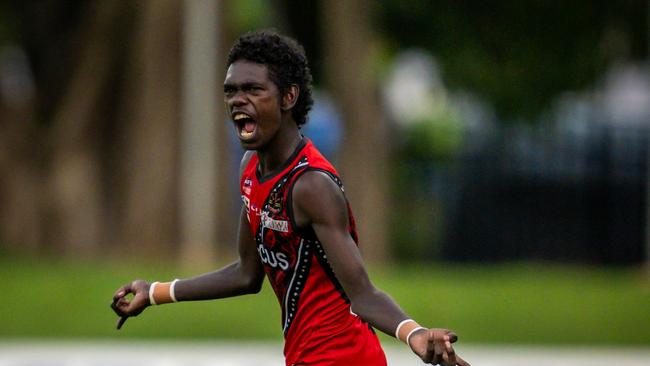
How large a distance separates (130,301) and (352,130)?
54.6 ft

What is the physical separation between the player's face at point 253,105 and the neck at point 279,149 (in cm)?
5

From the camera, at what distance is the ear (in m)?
5.49

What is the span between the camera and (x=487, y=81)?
29.3 metres

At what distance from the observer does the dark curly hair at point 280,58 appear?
548 centimetres

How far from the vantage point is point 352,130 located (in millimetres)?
22562

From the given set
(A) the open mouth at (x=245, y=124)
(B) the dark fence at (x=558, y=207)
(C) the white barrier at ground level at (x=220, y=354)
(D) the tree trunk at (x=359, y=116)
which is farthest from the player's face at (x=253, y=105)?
(B) the dark fence at (x=558, y=207)

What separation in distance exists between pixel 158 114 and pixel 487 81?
360 inches

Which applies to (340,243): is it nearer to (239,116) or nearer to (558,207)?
(239,116)

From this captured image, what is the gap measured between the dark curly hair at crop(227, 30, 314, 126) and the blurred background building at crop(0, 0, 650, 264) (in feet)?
51.1

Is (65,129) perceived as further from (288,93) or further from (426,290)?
(288,93)

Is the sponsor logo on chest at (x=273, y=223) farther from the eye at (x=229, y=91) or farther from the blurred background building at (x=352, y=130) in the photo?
the blurred background building at (x=352, y=130)

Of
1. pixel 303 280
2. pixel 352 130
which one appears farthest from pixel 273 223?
pixel 352 130

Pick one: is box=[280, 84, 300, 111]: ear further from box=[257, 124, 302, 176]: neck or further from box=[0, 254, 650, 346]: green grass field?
box=[0, 254, 650, 346]: green grass field

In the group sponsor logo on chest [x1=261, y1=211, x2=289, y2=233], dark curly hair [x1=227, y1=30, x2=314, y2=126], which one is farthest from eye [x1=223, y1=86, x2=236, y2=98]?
sponsor logo on chest [x1=261, y1=211, x2=289, y2=233]
